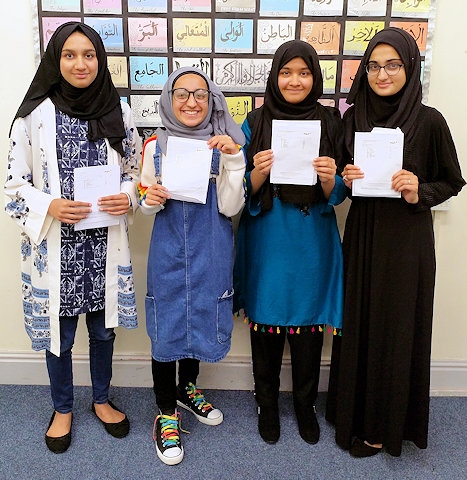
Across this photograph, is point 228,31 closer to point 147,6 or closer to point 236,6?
point 236,6

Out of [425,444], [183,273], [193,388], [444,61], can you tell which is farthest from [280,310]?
[444,61]

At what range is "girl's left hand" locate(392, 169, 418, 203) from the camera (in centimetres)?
156

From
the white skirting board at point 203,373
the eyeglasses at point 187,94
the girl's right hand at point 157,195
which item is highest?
the eyeglasses at point 187,94

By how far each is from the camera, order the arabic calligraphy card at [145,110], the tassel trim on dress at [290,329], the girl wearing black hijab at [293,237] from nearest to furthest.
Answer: the girl wearing black hijab at [293,237]
the tassel trim on dress at [290,329]
the arabic calligraphy card at [145,110]

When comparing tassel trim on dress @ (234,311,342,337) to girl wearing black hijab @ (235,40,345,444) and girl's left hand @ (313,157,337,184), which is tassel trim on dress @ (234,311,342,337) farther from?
girl's left hand @ (313,157,337,184)

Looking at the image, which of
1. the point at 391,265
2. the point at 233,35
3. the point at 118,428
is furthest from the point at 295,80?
the point at 118,428

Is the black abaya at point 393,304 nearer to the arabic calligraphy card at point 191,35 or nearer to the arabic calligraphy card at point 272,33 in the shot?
the arabic calligraphy card at point 272,33

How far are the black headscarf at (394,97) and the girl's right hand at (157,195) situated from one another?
2.27 ft

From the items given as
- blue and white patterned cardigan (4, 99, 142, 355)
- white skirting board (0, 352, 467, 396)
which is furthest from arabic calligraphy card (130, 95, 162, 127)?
white skirting board (0, 352, 467, 396)

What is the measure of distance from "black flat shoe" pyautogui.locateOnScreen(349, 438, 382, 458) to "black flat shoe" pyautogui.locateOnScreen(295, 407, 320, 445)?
15 cm

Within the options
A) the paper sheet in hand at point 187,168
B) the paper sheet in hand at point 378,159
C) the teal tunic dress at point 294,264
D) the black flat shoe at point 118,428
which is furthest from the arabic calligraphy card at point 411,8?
the black flat shoe at point 118,428

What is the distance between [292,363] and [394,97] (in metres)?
1.08

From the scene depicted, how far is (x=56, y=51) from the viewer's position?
1595mm

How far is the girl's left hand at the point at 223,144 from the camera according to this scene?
159 cm
